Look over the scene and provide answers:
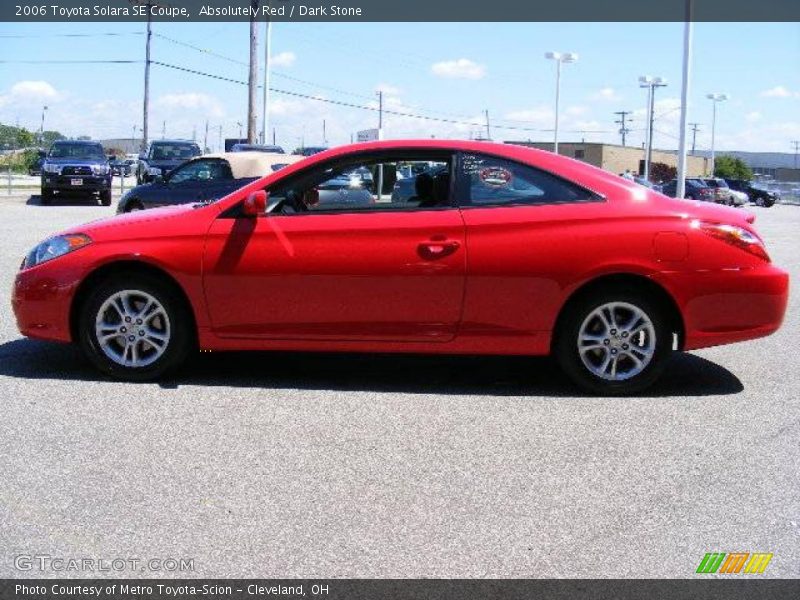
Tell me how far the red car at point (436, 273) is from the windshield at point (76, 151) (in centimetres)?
2521

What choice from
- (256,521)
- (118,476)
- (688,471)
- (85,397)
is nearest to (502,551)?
(256,521)

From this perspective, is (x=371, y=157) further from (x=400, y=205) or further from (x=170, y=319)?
(x=170, y=319)

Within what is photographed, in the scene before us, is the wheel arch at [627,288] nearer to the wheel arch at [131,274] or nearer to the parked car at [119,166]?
the wheel arch at [131,274]

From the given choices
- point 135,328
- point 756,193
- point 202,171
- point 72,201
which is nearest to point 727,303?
point 135,328

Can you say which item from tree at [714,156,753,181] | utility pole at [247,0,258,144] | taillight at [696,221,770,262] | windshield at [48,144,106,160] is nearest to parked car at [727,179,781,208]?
utility pole at [247,0,258,144]

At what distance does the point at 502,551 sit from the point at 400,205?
117 inches

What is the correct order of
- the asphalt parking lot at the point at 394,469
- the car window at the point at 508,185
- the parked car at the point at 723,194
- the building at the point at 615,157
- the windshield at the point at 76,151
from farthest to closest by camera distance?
the building at the point at 615,157
the parked car at the point at 723,194
the windshield at the point at 76,151
the car window at the point at 508,185
the asphalt parking lot at the point at 394,469

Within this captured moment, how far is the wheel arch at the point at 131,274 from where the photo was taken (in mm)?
6352

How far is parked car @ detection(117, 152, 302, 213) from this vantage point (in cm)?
1538

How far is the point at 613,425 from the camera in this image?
5586mm

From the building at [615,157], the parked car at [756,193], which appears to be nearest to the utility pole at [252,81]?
the parked car at [756,193]

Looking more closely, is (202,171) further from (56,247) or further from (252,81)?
(252,81)

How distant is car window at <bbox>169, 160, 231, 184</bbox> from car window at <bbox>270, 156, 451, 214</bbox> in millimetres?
9447

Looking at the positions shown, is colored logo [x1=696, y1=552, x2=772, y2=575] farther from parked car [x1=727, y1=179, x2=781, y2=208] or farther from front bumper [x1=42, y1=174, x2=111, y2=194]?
parked car [x1=727, y1=179, x2=781, y2=208]
